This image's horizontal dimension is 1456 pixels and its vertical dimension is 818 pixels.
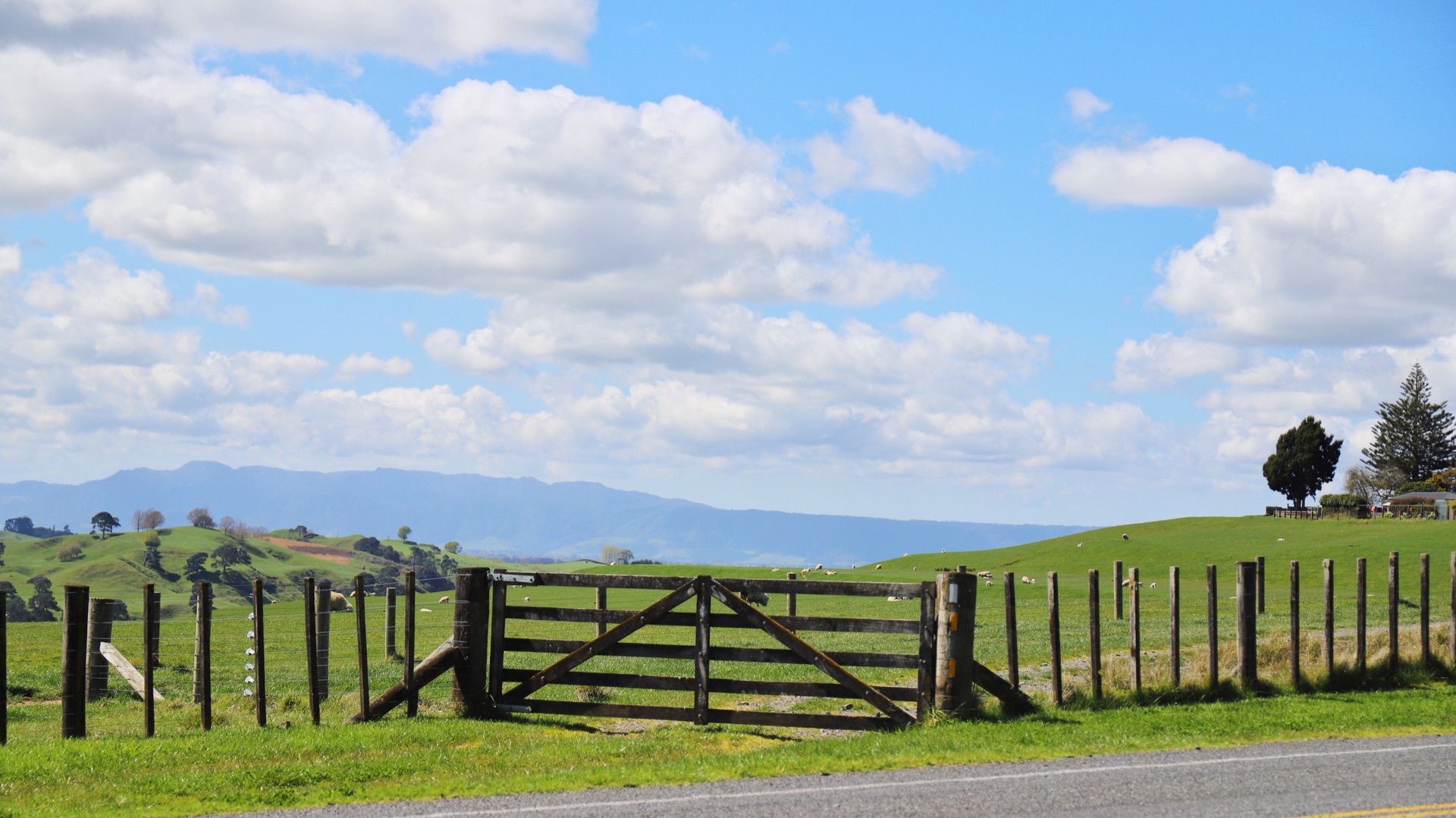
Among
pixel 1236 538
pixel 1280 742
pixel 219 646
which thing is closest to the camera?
pixel 1280 742

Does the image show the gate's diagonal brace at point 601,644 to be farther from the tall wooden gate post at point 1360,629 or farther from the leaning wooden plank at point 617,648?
the tall wooden gate post at point 1360,629

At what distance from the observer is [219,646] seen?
31578 mm

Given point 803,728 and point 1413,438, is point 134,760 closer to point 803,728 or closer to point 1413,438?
point 803,728

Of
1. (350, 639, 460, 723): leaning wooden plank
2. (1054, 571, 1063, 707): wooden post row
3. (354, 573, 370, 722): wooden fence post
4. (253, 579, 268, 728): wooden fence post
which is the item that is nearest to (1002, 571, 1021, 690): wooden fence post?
(1054, 571, 1063, 707): wooden post row

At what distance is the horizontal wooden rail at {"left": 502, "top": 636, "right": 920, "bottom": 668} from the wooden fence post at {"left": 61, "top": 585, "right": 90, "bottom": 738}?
211 inches

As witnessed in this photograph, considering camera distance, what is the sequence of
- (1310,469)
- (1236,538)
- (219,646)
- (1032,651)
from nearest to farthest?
(1032,651)
(219,646)
(1236,538)
(1310,469)

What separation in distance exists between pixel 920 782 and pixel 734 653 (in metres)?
4.10

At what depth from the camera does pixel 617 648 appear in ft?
52.7

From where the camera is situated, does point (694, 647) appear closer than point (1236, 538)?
Yes

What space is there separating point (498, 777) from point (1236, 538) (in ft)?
290

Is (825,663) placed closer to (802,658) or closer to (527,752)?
(802,658)

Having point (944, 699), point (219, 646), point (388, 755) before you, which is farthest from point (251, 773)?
point (219, 646)

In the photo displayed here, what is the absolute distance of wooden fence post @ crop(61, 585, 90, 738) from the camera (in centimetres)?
1438

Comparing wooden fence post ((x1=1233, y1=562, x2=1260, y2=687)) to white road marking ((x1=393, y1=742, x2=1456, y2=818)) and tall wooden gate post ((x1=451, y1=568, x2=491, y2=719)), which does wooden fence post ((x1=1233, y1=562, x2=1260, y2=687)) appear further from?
tall wooden gate post ((x1=451, y1=568, x2=491, y2=719))
